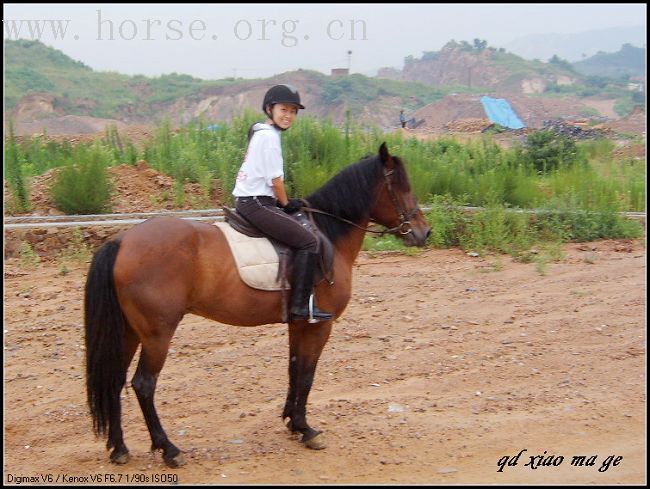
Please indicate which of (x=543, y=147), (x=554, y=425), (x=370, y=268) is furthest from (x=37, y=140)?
(x=554, y=425)

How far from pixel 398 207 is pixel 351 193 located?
406 millimetres

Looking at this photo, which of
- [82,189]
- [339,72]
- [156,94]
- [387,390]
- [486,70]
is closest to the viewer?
[387,390]

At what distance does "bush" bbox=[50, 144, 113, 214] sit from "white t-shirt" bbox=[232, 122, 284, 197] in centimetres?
714

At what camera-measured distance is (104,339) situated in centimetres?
486

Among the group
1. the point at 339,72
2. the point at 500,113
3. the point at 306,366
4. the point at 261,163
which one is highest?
the point at 339,72

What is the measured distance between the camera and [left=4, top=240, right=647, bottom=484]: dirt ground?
5238mm

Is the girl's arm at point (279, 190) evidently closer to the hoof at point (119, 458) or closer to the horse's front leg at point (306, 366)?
the horse's front leg at point (306, 366)

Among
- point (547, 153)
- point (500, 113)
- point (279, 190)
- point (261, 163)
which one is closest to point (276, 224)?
point (279, 190)

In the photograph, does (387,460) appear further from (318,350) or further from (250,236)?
(250,236)

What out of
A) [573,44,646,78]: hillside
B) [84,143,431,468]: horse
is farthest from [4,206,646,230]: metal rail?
[573,44,646,78]: hillside

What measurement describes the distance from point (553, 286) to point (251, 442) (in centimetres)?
562

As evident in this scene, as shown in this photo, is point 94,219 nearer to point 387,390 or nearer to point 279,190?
point 387,390

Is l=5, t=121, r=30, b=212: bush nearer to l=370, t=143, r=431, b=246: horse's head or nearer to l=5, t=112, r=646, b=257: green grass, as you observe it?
l=5, t=112, r=646, b=257: green grass

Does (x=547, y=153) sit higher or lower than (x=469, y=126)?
lower
